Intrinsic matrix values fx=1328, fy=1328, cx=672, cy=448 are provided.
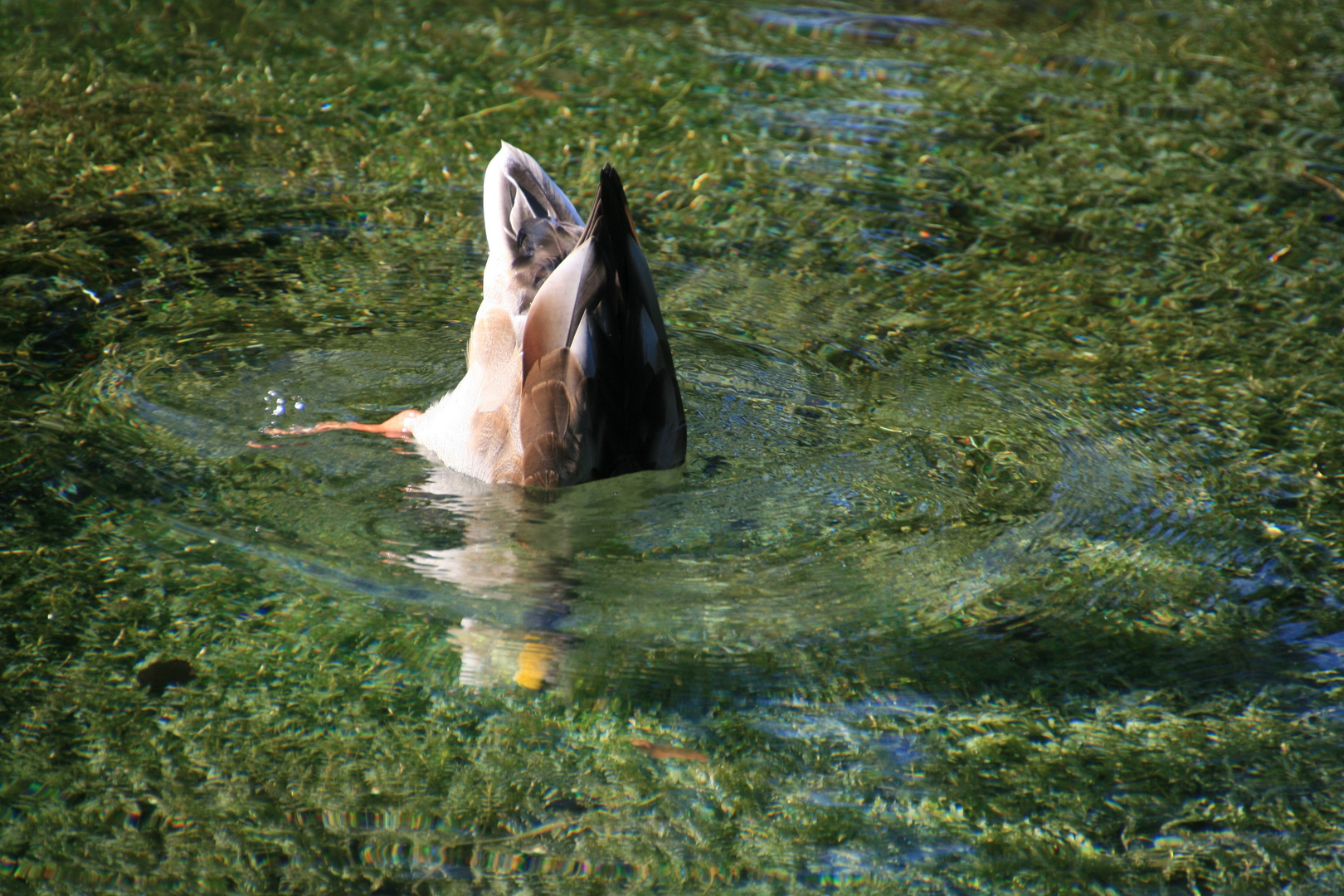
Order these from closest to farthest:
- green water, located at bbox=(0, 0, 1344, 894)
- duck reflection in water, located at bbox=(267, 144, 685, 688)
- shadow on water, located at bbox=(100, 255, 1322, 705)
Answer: green water, located at bbox=(0, 0, 1344, 894) → shadow on water, located at bbox=(100, 255, 1322, 705) → duck reflection in water, located at bbox=(267, 144, 685, 688)

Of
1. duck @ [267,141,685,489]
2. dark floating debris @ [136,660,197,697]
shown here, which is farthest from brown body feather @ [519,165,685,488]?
dark floating debris @ [136,660,197,697]

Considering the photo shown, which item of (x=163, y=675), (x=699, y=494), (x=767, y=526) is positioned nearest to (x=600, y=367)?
(x=699, y=494)

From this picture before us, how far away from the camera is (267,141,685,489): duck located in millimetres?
3584

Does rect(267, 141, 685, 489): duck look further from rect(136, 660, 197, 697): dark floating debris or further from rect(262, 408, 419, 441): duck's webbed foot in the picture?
rect(136, 660, 197, 697): dark floating debris

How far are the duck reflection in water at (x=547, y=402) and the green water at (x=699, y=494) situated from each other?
4 cm

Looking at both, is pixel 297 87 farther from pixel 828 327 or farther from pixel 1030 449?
pixel 1030 449

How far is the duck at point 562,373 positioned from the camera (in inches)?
141

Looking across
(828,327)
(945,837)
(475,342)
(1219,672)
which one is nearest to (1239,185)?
(828,327)

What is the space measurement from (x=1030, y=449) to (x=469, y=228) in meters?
2.31

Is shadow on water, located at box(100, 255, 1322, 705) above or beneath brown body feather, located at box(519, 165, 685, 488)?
beneath

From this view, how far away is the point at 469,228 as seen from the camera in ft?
16.7

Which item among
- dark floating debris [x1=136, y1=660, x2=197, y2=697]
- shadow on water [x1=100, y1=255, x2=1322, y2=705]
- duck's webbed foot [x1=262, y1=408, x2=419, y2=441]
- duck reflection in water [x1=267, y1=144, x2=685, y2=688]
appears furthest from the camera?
duck's webbed foot [x1=262, y1=408, x2=419, y2=441]

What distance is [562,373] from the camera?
142 inches

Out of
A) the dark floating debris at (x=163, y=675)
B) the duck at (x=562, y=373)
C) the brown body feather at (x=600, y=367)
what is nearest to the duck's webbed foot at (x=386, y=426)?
the duck at (x=562, y=373)
